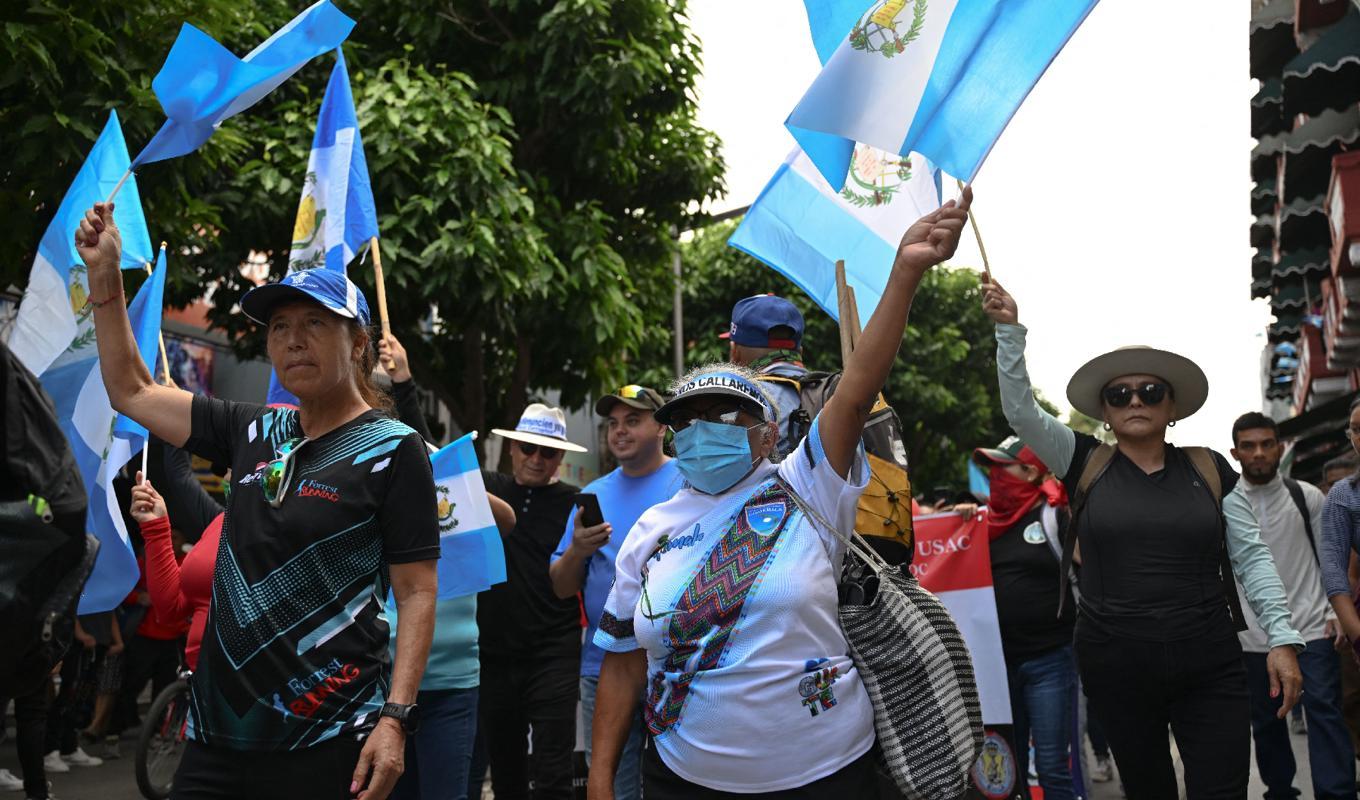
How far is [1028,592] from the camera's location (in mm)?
7605

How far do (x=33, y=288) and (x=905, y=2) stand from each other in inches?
191

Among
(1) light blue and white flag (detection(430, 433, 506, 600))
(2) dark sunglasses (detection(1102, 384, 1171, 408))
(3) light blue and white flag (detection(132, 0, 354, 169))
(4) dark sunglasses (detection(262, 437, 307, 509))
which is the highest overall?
(3) light blue and white flag (detection(132, 0, 354, 169))

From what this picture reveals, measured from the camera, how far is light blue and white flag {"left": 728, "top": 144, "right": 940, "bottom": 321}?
17.2 feet

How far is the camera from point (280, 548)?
3252 millimetres

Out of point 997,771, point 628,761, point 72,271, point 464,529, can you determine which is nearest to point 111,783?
point 72,271

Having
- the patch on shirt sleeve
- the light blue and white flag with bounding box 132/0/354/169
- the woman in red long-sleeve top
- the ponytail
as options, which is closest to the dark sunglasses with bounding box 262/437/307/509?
the ponytail

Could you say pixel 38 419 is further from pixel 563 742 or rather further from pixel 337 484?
pixel 563 742

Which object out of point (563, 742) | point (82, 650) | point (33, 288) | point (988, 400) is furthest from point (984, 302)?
point (988, 400)

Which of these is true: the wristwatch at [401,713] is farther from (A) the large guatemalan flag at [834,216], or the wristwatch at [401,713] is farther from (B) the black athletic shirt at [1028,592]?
(B) the black athletic shirt at [1028,592]

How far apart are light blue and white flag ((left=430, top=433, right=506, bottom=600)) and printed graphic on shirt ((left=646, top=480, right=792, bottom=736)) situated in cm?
237

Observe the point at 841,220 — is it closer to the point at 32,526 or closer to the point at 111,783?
the point at 32,526

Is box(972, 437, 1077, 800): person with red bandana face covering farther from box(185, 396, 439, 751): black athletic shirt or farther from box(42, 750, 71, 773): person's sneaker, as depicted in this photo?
box(42, 750, 71, 773): person's sneaker

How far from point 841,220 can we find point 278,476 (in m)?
2.81

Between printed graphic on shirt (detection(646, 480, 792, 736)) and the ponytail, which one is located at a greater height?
the ponytail
